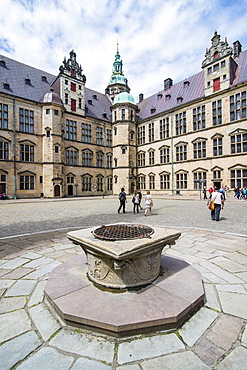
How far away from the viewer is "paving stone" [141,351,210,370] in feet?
5.03

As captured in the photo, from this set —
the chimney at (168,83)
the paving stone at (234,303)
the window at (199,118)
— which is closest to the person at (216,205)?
the paving stone at (234,303)

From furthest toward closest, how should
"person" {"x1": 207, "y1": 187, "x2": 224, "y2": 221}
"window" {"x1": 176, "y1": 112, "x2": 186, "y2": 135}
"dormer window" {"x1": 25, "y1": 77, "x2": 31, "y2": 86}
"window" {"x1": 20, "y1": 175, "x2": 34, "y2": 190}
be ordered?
1. "window" {"x1": 176, "y1": 112, "x2": 186, "y2": 135}
2. "dormer window" {"x1": 25, "y1": 77, "x2": 31, "y2": 86}
3. "window" {"x1": 20, "y1": 175, "x2": 34, "y2": 190}
4. "person" {"x1": 207, "y1": 187, "x2": 224, "y2": 221}

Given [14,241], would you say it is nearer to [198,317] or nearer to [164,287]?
[164,287]

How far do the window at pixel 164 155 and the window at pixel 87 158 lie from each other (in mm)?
12451

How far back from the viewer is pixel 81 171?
3162cm

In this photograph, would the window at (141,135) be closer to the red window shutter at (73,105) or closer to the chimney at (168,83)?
the chimney at (168,83)

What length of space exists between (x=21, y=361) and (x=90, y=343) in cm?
60

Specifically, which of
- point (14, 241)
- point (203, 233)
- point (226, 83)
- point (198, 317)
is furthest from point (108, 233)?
point (226, 83)

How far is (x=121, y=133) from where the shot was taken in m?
34.3

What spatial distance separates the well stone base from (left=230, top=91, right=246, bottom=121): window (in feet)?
85.3

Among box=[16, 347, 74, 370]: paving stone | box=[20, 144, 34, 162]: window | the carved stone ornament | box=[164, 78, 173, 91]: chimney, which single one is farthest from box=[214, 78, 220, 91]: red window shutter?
box=[16, 347, 74, 370]: paving stone

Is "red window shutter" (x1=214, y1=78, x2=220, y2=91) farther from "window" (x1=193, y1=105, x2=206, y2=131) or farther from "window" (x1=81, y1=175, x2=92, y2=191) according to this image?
"window" (x1=81, y1=175, x2=92, y2=191)

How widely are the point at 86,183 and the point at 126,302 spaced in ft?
101

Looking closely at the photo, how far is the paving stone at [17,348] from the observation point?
1.60 m
